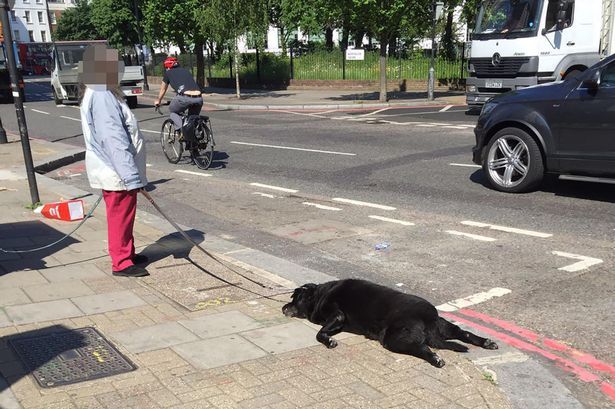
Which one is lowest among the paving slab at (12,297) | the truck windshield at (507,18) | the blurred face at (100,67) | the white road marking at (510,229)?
the white road marking at (510,229)

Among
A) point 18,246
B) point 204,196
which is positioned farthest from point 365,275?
point 204,196

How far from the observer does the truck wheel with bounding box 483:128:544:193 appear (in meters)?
7.92

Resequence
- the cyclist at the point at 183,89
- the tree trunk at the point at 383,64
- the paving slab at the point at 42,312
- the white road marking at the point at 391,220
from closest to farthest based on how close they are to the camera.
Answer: the paving slab at the point at 42,312, the white road marking at the point at 391,220, the cyclist at the point at 183,89, the tree trunk at the point at 383,64

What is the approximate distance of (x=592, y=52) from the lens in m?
15.8

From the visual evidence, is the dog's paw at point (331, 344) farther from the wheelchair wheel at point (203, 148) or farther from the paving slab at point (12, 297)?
the wheelchair wheel at point (203, 148)

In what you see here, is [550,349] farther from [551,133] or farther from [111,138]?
[551,133]

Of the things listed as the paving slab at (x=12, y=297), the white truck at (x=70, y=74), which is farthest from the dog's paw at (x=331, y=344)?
the white truck at (x=70, y=74)

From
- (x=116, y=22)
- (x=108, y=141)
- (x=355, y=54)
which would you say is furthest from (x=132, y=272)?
(x=116, y=22)

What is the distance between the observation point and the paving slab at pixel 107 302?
443 centimetres

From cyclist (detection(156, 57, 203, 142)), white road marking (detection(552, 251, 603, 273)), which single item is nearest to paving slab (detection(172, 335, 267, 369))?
white road marking (detection(552, 251, 603, 273))

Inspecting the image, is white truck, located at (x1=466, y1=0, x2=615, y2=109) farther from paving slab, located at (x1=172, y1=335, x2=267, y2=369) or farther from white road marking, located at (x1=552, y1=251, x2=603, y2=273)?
paving slab, located at (x1=172, y1=335, x2=267, y2=369)

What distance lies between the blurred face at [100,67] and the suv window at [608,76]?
556 cm

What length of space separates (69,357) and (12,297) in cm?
130

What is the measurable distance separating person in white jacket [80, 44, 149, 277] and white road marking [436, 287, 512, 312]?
8.14ft
